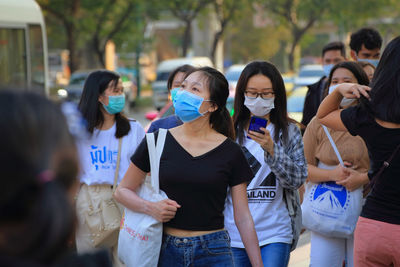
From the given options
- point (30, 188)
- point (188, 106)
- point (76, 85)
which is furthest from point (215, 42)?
point (30, 188)

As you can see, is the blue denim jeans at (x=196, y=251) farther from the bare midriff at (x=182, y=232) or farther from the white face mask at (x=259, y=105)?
the white face mask at (x=259, y=105)

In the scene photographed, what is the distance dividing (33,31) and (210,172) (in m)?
11.3

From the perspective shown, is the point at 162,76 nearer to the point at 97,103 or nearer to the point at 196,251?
the point at 97,103

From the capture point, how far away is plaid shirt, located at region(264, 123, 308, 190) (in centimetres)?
395

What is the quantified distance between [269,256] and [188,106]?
104 cm

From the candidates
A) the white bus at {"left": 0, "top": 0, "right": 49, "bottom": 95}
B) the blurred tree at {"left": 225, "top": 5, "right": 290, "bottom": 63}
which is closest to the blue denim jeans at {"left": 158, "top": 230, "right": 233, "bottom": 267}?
the white bus at {"left": 0, "top": 0, "right": 49, "bottom": 95}

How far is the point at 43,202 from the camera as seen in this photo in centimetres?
133

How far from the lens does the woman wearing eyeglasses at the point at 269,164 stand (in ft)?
13.1

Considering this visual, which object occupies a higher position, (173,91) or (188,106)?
(188,106)

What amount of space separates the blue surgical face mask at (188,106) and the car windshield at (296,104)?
842 cm

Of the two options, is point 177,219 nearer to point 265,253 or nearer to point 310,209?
point 265,253

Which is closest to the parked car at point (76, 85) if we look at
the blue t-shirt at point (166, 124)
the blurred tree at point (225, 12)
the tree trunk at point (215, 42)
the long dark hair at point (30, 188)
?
the tree trunk at point (215, 42)

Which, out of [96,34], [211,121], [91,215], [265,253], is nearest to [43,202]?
[211,121]

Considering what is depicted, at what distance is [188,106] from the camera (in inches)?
147
